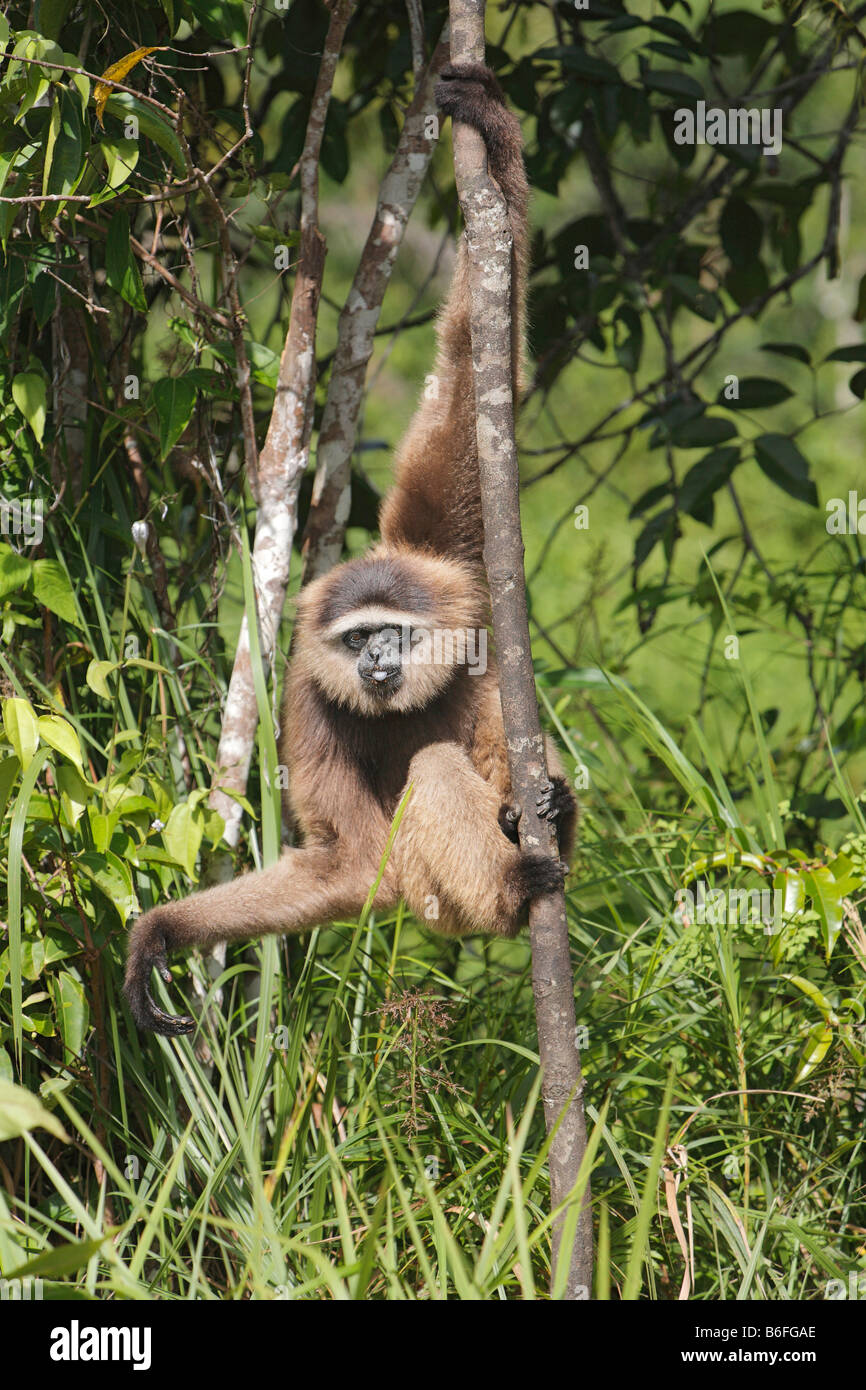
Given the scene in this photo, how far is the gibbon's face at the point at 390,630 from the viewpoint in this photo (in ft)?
13.3

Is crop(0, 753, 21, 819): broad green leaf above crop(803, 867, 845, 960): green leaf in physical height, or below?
above

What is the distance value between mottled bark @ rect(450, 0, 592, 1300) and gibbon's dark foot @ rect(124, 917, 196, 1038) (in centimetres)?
115

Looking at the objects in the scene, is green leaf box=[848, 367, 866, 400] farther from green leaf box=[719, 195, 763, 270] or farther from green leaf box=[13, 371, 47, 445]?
green leaf box=[13, 371, 47, 445]

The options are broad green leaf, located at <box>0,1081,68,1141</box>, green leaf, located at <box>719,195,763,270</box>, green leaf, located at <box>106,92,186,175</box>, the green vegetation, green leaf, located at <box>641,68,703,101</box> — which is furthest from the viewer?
green leaf, located at <box>719,195,763,270</box>

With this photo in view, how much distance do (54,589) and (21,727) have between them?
755 millimetres

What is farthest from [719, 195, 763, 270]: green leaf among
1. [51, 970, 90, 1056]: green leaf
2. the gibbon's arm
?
[51, 970, 90, 1056]: green leaf

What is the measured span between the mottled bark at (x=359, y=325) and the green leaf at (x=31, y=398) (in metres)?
1.10

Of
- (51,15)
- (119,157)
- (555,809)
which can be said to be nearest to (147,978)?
(555,809)

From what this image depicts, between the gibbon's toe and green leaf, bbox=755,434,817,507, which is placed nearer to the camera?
the gibbon's toe

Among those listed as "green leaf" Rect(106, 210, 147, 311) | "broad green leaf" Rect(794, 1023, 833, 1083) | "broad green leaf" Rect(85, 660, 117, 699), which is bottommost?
"broad green leaf" Rect(794, 1023, 833, 1083)

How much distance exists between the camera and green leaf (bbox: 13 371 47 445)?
12.2 ft

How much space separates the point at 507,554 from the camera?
9.98ft

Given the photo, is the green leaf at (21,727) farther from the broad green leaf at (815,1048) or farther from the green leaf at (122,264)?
the broad green leaf at (815,1048)

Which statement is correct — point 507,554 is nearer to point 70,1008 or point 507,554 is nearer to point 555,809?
point 555,809
